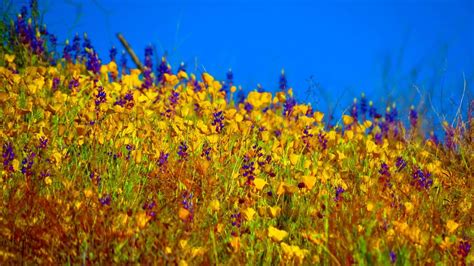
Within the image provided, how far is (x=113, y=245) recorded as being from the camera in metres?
2.37

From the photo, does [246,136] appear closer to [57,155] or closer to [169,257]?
[57,155]

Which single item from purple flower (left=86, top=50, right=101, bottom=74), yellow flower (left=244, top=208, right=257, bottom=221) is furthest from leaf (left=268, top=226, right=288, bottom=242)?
purple flower (left=86, top=50, right=101, bottom=74)

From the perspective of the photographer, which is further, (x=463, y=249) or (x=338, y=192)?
(x=338, y=192)

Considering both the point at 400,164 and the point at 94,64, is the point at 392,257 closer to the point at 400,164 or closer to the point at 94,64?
the point at 400,164

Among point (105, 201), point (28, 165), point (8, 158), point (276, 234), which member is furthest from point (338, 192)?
point (8, 158)

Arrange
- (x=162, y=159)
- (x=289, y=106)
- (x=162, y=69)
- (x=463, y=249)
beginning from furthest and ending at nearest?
(x=162, y=69) < (x=289, y=106) < (x=162, y=159) < (x=463, y=249)

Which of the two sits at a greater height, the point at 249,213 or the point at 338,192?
the point at 338,192

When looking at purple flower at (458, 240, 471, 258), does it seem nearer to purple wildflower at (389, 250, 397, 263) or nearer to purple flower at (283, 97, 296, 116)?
purple wildflower at (389, 250, 397, 263)

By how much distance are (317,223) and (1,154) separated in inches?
68.6

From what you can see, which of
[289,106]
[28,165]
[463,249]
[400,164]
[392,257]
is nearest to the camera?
[392,257]

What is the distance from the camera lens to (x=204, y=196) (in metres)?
3.07

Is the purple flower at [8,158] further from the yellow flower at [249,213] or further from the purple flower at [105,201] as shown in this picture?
the yellow flower at [249,213]

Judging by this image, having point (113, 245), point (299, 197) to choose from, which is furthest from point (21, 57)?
point (113, 245)

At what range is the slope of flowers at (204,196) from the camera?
7.81 feet
